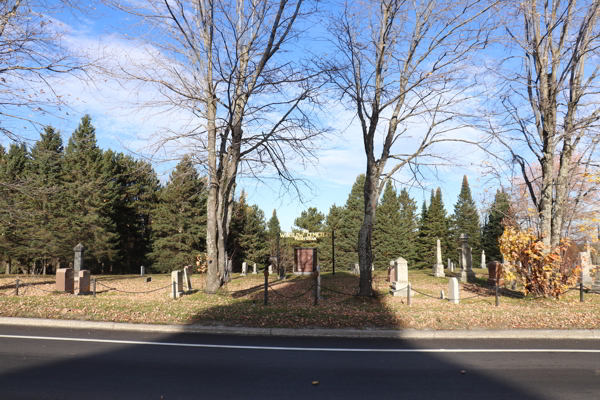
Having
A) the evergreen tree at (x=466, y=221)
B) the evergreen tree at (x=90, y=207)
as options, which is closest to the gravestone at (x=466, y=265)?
the evergreen tree at (x=90, y=207)

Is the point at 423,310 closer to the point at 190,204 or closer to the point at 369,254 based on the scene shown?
the point at 369,254

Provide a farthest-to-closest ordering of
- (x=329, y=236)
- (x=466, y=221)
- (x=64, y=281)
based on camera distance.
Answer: (x=466, y=221) < (x=329, y=236) < (x=64, y=281)

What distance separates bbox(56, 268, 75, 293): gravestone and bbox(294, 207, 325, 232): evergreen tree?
2097 inches

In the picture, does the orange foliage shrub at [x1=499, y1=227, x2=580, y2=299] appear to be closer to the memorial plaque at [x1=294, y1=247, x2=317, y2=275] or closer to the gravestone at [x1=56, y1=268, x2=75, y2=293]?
the gravestone at [x1=56, y1=268, x2=75, y2=293]

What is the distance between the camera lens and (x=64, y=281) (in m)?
15.8

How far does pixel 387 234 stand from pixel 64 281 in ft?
166

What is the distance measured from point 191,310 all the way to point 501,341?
7278 mm

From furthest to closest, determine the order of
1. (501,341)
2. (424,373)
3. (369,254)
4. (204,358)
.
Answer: (369,254)
(501,341)
(204,358)
(424,373)

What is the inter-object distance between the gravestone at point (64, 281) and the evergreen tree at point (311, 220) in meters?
53.3

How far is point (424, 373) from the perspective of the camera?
607 centimetres

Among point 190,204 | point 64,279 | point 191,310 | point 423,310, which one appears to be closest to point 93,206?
point 190,204

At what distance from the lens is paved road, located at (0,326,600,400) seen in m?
5.21

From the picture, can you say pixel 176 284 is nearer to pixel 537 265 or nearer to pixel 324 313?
pixel 324 313

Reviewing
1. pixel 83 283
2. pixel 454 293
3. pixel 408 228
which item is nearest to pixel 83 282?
pixel 83 283
